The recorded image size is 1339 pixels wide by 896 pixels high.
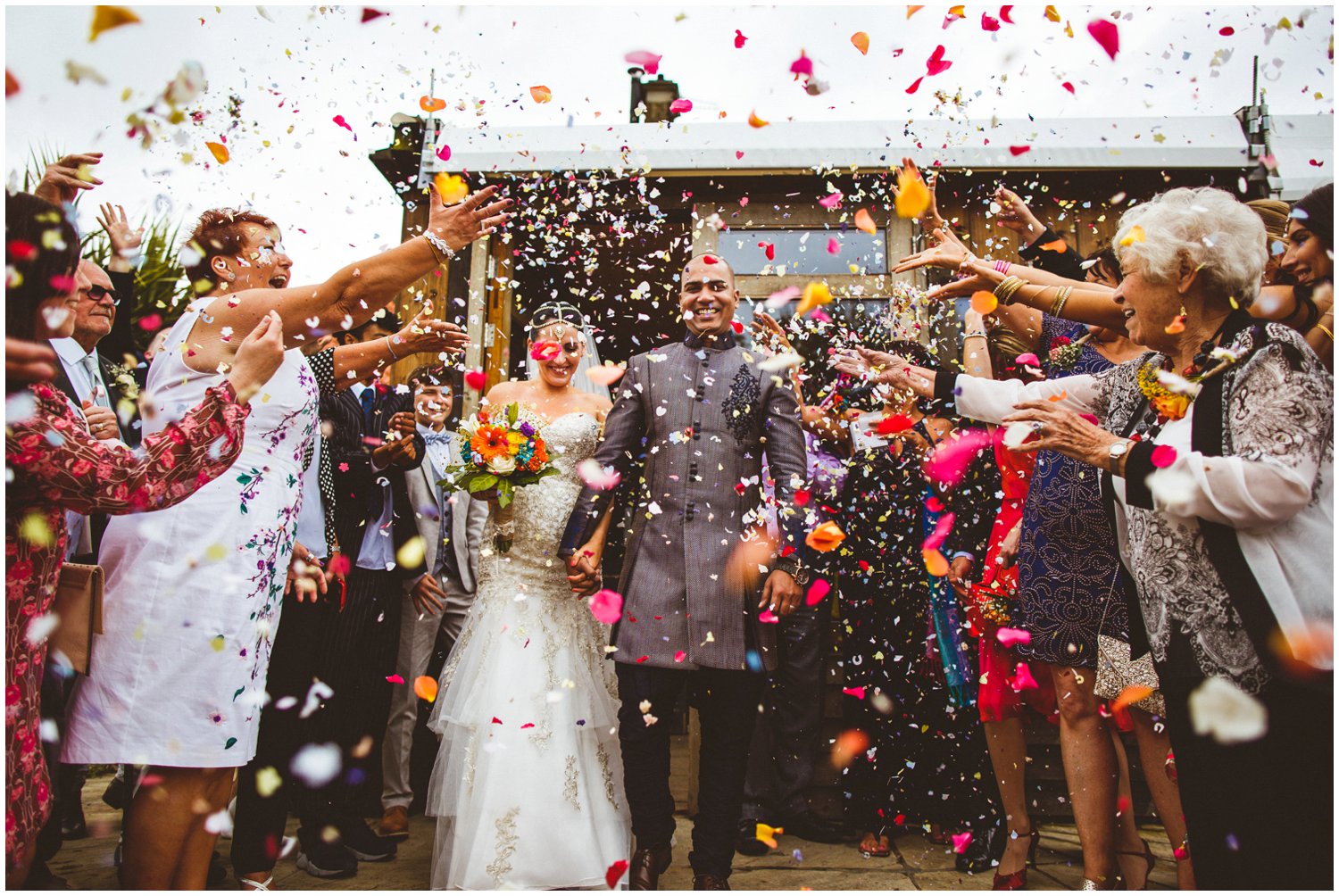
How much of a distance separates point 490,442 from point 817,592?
153 cm

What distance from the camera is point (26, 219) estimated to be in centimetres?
164

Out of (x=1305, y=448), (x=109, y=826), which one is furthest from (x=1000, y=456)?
(x=109, y=826)

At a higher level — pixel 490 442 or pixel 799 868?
pixel 490 442

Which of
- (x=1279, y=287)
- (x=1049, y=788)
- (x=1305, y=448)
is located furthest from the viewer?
(x=1049, y=788)

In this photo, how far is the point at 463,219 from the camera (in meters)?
2.29

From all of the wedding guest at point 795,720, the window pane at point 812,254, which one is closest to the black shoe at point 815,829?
the wedding guest at point 795,720

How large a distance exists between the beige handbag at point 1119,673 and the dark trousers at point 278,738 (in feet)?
8.59

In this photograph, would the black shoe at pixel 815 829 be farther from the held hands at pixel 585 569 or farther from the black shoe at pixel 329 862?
the black shoe at pixel 329 862

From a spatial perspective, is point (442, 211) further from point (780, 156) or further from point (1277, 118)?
point (1277, 118)

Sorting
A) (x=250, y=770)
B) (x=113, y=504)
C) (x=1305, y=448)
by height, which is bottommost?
(x=250, y=770)

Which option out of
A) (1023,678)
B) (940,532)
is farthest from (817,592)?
(1023,678)

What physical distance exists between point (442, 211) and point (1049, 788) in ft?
11.9

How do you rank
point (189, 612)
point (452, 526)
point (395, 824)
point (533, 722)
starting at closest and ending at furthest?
point (189, 612)
point (533, 722)
point (395, 824)
point (452, 526)

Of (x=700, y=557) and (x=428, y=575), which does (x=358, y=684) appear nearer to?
(x=428, y=575)
